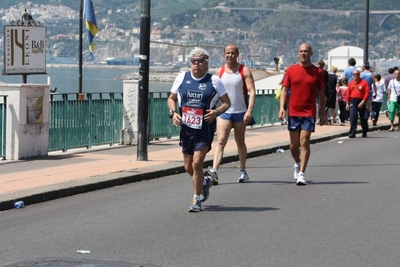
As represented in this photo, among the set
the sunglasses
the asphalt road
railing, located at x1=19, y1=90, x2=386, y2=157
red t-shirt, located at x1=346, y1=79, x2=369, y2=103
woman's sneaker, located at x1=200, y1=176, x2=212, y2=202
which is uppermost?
the sunglasses

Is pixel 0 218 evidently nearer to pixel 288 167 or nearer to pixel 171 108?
pixel 171 108

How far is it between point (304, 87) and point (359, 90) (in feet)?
33.5

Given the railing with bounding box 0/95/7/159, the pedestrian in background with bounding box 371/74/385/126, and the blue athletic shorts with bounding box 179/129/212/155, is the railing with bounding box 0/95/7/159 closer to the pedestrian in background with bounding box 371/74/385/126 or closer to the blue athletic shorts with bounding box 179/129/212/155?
the blue athletic shorts with bounding box 179/129/212/155

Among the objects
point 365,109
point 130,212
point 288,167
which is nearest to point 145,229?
point 130,212

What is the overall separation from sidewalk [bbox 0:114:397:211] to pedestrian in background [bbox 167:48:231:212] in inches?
82.8

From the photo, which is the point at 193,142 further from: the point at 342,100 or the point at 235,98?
the point at 342,100

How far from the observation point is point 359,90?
24016 millimetres

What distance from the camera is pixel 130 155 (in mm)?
17828

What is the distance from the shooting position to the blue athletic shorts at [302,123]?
46.2 ft

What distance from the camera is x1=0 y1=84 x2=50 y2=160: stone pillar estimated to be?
16.6 meters

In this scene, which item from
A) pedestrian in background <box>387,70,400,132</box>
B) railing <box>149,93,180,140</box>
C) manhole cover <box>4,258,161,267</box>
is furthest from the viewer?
pedestrian in background <box>387,70,400,132</box>

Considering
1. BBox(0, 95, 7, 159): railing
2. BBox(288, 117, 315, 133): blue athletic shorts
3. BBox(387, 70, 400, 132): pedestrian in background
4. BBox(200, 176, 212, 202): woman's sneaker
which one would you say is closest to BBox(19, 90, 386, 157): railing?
BBox(0, 95, 7, 159): railing

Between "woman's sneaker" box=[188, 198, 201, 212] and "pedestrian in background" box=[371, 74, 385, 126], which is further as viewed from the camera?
"pedestrian in background" box=[371, 74, 385, 126]

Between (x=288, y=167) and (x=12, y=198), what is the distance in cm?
629
